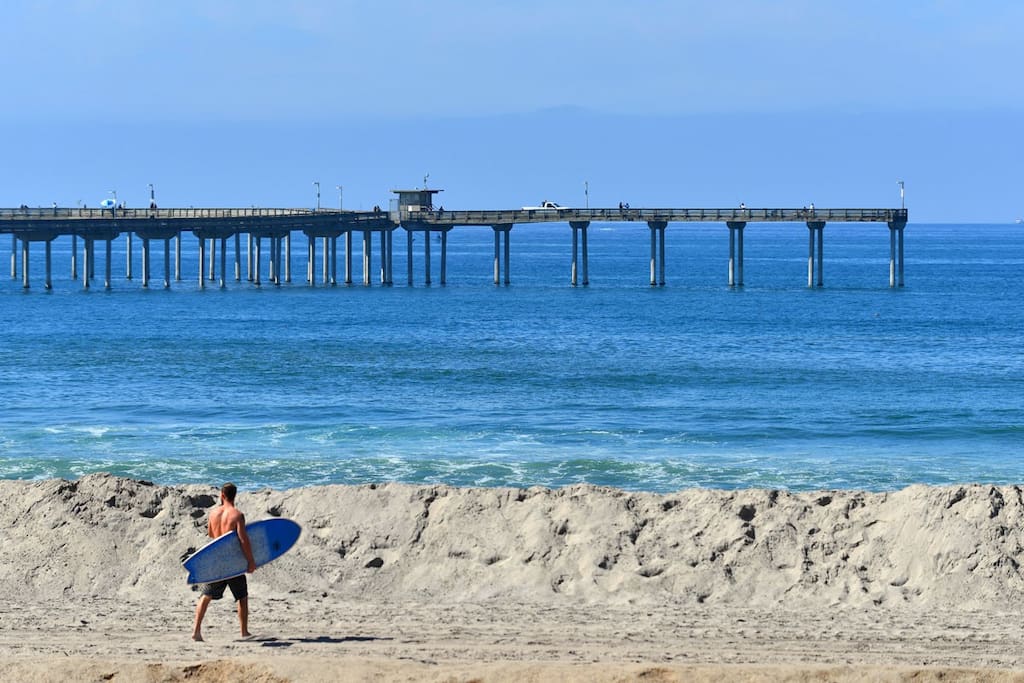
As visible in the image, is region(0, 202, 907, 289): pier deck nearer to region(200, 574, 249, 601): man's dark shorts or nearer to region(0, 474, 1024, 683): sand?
region(0, 474, 1024, 683): sand

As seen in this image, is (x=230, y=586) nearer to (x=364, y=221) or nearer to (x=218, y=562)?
(x=218, y=562)

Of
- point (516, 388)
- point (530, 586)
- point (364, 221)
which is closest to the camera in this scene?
point (530, 586)

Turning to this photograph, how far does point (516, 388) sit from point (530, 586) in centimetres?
2730

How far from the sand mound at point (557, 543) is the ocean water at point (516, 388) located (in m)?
9.00

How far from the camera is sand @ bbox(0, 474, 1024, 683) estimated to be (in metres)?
13.5

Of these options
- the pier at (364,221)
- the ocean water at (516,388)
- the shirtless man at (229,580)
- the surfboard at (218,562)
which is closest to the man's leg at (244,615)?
the shirtless man at (229,580)

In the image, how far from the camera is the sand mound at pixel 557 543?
17.0 m

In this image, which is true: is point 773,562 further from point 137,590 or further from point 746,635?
point 137,590

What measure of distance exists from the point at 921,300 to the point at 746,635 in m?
72.7

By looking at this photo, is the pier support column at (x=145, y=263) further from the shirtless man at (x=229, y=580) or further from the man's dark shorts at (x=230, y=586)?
the man's dark shorts at (x=230, y=586)

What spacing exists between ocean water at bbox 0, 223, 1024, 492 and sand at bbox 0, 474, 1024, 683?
922 centimetres

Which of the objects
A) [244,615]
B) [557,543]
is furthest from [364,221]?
[244,615]

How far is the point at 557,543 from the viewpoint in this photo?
58.7 ft

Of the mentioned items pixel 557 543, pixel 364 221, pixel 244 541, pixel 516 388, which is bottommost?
pixel 516 388
